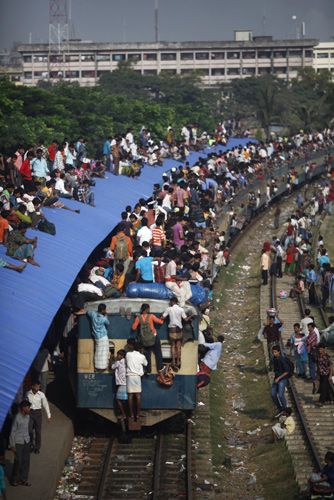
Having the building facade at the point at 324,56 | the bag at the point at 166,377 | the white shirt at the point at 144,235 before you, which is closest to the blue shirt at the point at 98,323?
the bag at the point at 166,377

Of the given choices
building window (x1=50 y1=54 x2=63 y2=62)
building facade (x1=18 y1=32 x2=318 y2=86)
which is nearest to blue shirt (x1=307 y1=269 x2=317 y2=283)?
building facade (x1=18 y1=32 x2=318 y2=86)

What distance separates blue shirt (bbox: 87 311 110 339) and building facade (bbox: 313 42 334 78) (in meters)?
138

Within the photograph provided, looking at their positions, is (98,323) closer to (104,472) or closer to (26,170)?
(104,472)

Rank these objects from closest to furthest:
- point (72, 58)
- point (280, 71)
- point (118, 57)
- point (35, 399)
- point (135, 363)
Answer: point (35, 399) < point (135, 363) < point (118, 57) < point (72, 58) < point (280, 71)

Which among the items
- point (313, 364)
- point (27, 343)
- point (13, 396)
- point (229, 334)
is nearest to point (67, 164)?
point (229, 334)

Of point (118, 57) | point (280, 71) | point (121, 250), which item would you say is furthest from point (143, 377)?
point (280, 71)

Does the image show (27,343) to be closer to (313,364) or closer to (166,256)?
(166,256)

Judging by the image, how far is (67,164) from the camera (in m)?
23.6

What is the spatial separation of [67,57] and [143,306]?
12241 cm

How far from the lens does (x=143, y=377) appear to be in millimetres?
14000

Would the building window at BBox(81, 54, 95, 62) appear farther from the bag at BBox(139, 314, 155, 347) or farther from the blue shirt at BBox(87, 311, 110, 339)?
the bag at BBox(139, 314, 155, 347)

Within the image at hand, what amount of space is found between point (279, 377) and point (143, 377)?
9.22ft

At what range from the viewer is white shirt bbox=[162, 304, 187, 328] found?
44.9 feet

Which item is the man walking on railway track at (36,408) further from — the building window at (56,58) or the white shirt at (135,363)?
the building window at (56,58)
